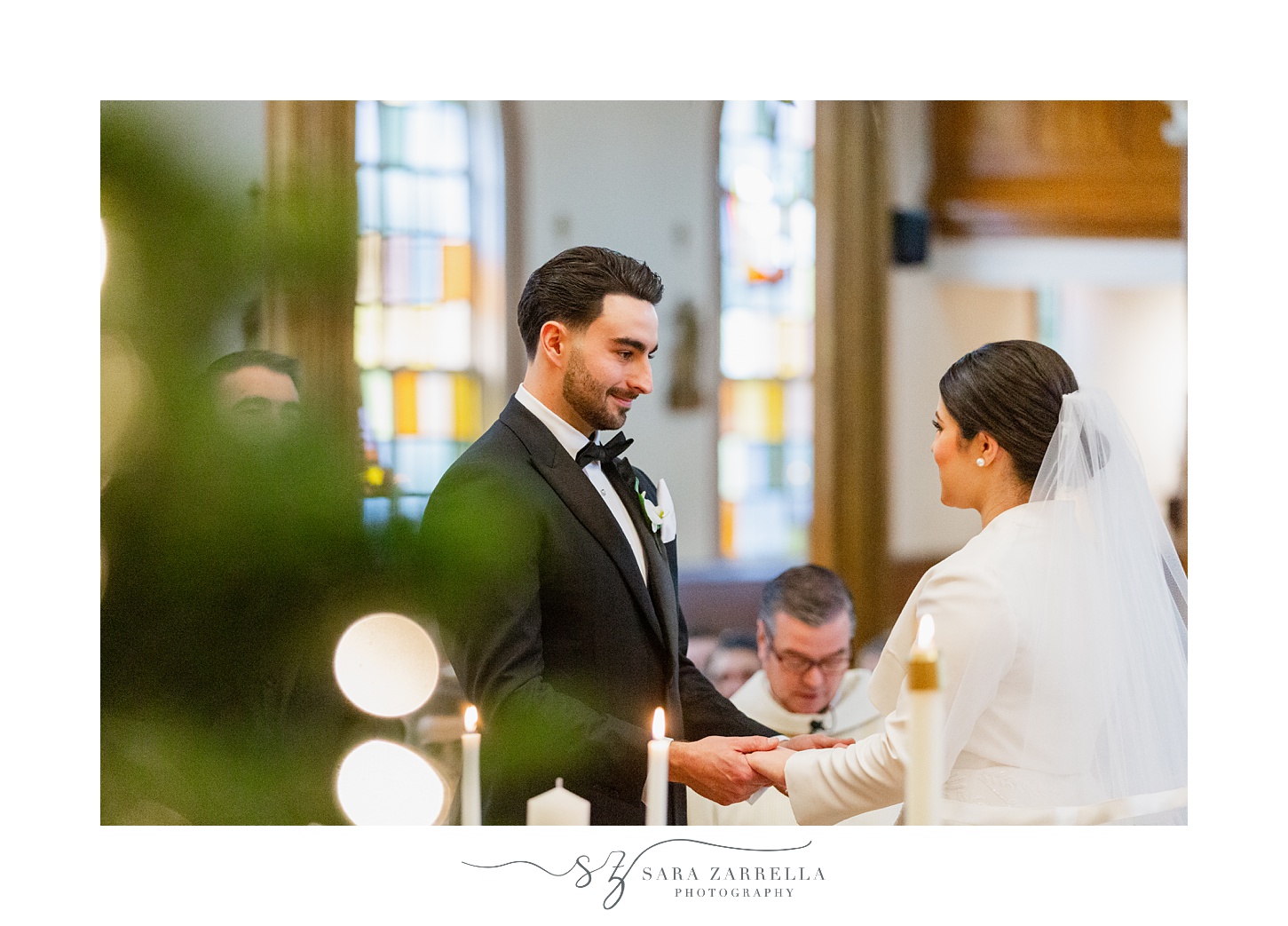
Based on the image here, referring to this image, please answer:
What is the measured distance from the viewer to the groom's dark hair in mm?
2195

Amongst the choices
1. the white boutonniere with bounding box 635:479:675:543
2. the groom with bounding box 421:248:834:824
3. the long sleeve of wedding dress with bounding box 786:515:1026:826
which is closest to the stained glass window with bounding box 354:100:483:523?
the groom with bounding box 421:248:834:824

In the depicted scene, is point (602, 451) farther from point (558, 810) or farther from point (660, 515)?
point (558, 810)

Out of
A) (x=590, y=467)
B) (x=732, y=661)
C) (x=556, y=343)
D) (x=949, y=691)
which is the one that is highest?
(x=556, y=343)

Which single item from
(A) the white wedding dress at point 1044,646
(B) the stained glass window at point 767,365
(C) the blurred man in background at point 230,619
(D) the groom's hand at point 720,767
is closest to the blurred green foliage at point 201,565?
(C) the blurred man in background at point 230,619

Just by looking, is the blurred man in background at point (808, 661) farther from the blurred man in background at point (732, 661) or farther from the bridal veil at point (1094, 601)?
the bridal veil at point (1094, 601)

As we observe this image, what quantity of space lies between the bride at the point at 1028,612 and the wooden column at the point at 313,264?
1204 millimetres

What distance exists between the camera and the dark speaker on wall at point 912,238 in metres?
4.11

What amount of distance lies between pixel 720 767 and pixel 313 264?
1.37 m

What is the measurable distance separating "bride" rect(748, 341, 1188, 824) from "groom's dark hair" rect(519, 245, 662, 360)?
68cm

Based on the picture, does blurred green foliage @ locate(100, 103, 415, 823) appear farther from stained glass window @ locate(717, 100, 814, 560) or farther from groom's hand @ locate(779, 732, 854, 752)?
stained glass window @ locate(717, 100, 814, 560)

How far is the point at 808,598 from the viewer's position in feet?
8.22

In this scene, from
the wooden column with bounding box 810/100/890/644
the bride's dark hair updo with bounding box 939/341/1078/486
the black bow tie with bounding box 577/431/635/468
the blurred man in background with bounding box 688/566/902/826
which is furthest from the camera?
the wooden column with bounding box 810/100/890/644

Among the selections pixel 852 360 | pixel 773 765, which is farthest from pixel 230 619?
pixel 852 360
